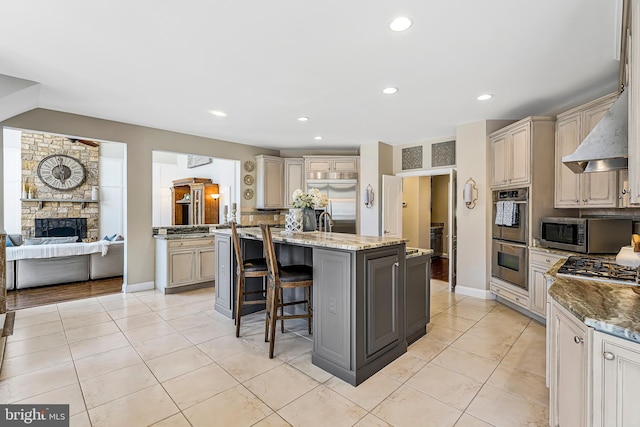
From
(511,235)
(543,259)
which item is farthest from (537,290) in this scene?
(511,235)

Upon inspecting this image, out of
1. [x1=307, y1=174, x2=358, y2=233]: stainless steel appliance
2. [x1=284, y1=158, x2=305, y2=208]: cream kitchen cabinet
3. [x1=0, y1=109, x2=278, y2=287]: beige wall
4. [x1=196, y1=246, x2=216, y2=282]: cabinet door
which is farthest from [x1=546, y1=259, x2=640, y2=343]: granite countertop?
[x1=0, y1=109, x2=278, y2=287]: beige wall

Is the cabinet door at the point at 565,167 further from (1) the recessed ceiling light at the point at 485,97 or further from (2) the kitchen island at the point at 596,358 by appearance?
(2) the kitchen island at the point at 596,358

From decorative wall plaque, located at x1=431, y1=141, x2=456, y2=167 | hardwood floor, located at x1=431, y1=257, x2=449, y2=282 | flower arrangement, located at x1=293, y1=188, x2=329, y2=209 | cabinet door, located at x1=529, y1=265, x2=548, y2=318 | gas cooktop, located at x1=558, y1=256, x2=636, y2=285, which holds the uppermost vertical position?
decorative wall plaque, located at x1=431, y1=141, x2=456, y2=167

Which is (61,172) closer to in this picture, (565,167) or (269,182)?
(269,182)

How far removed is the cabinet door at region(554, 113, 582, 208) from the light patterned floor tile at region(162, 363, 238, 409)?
12.8 ft

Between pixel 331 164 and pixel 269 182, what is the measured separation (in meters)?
1.34

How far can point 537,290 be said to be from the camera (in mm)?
3332

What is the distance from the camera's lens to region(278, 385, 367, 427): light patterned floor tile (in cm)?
183

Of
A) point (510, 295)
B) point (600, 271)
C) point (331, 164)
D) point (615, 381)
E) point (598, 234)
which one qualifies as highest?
point (331, 164)

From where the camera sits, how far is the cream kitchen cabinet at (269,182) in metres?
6.05

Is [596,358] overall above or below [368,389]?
above

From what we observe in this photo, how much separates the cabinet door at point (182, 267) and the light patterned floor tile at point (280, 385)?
2910 millimetres

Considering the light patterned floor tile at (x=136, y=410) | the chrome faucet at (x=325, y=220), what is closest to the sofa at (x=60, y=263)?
the chrome faucet at (x=325, y=220)

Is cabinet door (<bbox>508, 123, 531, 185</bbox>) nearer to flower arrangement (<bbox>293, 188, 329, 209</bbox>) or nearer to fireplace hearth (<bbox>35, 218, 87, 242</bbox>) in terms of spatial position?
flower arrangement (<bbox>293, 188, 329, 209</bbox>)
